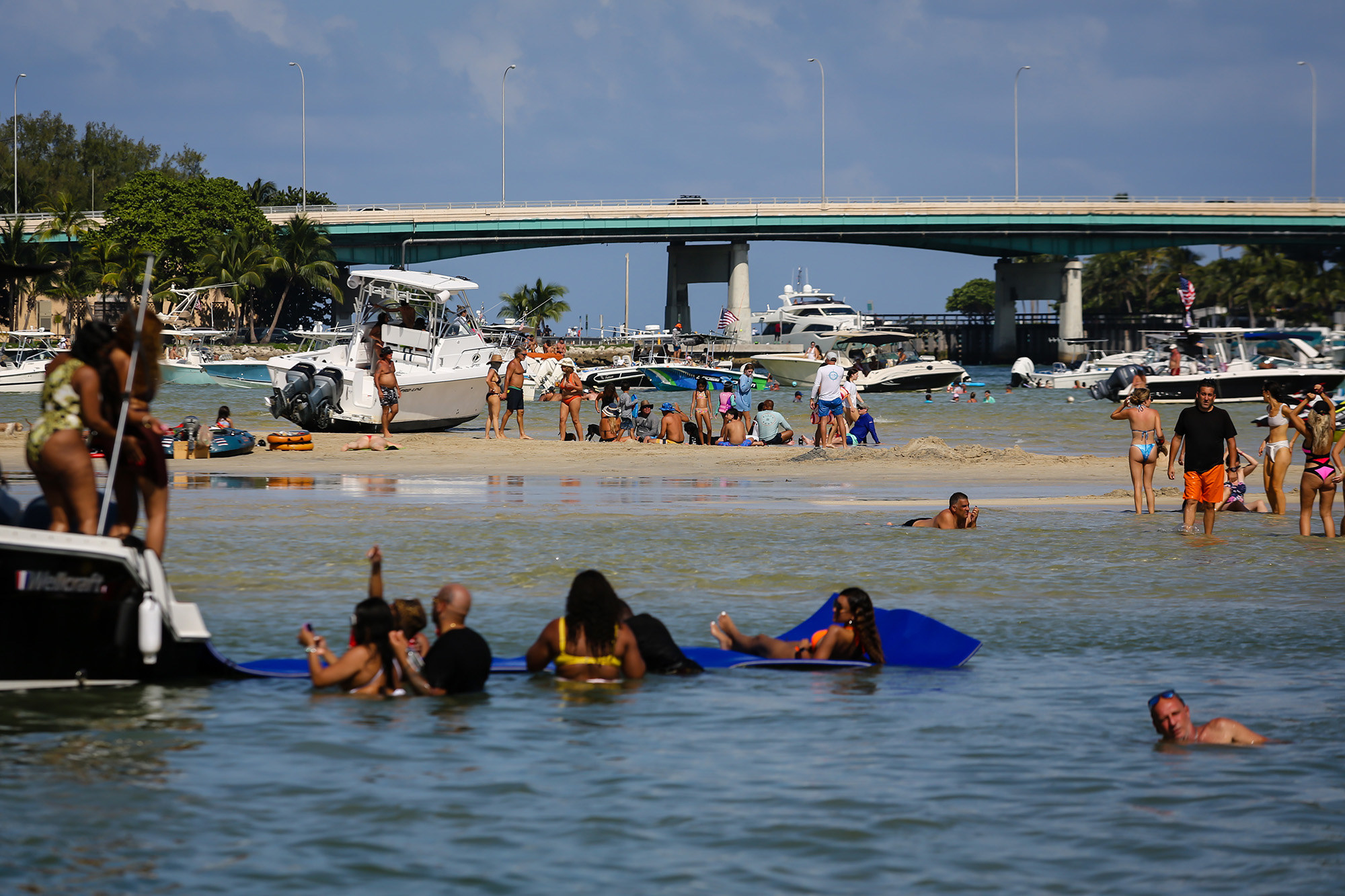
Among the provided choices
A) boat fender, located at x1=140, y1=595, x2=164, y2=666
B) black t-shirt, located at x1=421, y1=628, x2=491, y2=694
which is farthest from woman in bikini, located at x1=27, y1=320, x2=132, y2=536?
black t-shirt, located at x1=421, y1=628, x2=491, y2=694

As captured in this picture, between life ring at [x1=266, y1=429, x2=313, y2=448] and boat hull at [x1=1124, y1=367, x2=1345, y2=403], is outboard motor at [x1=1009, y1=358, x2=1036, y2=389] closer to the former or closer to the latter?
boat hull at [x1=1124, y1=367, x2=1345, y2=403]

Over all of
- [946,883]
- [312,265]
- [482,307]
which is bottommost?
[946,883]

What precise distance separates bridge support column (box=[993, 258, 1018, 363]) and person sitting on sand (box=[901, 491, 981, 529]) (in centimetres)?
8348

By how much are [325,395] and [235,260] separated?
61331mm

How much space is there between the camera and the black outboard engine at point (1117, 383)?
164 feet

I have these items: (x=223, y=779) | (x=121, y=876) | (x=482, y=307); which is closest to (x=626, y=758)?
(x=223, y=779)

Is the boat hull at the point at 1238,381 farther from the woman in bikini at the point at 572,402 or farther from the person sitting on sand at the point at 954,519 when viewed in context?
the person sitting on sand at the point at 954,519

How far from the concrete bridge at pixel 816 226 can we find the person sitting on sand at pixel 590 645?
72101 mm

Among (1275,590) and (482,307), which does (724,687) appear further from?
(482,307)

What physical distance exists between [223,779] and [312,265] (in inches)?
3069

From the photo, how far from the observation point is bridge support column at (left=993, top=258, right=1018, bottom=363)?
95625mm

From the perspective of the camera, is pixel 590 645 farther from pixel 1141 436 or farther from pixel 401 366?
pixel 401 366

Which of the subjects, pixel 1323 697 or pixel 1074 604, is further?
pixel 1074 604

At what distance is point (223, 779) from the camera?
624 cm
